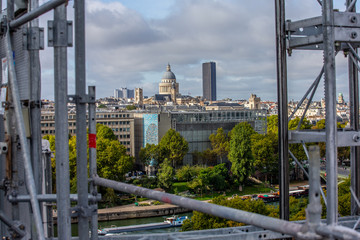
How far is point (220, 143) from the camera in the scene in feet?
128

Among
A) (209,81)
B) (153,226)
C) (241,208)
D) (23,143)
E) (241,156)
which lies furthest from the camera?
(209,81)

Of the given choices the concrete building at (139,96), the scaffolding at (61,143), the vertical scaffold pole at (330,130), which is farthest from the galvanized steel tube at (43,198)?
the concrete building at (139,96)

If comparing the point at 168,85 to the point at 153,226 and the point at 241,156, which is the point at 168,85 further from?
the point at 153,226

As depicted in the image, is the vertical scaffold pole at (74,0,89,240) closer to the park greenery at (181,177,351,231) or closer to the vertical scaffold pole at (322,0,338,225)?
the vertical scaffold pole at (322,0,338,225)

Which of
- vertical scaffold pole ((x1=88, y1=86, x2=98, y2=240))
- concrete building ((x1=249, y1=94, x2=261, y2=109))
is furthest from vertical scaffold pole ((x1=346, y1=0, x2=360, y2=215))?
concrete building ((x1=249, y1=94, x2=261, y2=109))

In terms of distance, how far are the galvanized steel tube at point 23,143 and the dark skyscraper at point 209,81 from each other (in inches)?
6697

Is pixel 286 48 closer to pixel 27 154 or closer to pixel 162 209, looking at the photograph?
pixel 27 154

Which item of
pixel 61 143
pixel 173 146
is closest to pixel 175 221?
pixel 173 146

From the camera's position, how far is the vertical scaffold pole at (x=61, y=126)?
295cm

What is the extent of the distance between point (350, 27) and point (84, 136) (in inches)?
90.1

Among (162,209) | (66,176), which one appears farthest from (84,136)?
(162,209)

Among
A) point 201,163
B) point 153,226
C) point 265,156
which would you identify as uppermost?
point 265,156

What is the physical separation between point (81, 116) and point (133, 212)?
24156mm

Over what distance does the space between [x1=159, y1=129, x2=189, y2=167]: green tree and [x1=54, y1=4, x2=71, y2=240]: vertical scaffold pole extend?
33476 mm
